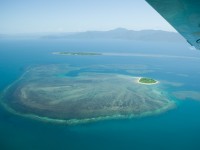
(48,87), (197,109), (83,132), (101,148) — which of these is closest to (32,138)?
(83,132)

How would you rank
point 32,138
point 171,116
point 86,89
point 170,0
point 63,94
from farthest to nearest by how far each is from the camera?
point 86,89, point 63,94, point 171,116, point 32,138, point 170,0

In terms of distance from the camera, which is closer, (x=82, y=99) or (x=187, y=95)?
(x=82, y=99)

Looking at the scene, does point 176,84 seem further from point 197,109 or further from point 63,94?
point 63,94

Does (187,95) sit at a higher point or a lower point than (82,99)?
lower

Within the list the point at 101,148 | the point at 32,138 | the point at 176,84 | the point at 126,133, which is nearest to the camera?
the point at 101,148

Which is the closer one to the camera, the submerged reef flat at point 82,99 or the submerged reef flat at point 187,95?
the submerged reef flat at point 82,99

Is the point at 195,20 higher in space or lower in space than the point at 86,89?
higher

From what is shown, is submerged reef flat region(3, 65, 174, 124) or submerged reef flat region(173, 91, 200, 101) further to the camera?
submerged reef flat region(173, 91, 200, 101)

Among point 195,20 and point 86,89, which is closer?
point 195,20
